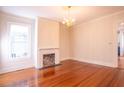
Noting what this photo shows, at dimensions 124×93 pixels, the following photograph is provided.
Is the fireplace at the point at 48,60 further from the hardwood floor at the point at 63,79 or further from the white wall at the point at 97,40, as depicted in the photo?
the white wall at the point at 97,40

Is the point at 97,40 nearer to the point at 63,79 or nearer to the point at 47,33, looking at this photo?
the point at 47,33

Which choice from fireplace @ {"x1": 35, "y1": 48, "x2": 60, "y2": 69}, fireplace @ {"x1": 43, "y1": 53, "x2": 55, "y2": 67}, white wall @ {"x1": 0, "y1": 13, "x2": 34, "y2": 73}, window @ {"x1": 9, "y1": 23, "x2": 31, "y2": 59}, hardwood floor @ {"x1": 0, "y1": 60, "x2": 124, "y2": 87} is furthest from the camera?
fireplace @ {"x1": 43, "y1": 53, "x2": 55, "y2": 67}

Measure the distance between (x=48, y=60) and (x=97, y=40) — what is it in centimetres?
279

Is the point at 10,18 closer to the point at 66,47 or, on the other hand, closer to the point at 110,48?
the point at 66,47

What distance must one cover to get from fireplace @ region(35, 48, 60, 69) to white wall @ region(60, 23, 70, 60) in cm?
109

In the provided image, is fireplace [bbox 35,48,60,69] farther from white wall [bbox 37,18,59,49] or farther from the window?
the window

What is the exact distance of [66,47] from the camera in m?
7.40

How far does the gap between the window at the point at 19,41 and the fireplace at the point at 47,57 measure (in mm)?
604

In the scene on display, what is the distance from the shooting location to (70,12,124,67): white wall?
17.0ft

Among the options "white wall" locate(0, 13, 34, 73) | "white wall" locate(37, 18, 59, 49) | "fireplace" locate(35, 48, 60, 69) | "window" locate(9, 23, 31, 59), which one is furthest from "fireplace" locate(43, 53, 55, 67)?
"white wall" locate(0, 13, 34, 73)

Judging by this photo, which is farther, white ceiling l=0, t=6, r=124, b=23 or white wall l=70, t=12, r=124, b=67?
white wall l=70, t=12, r=124, b=67

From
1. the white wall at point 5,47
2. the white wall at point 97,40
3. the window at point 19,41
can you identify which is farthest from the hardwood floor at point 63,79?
the white wall at point 97,40

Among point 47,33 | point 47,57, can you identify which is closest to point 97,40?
point 47,33
